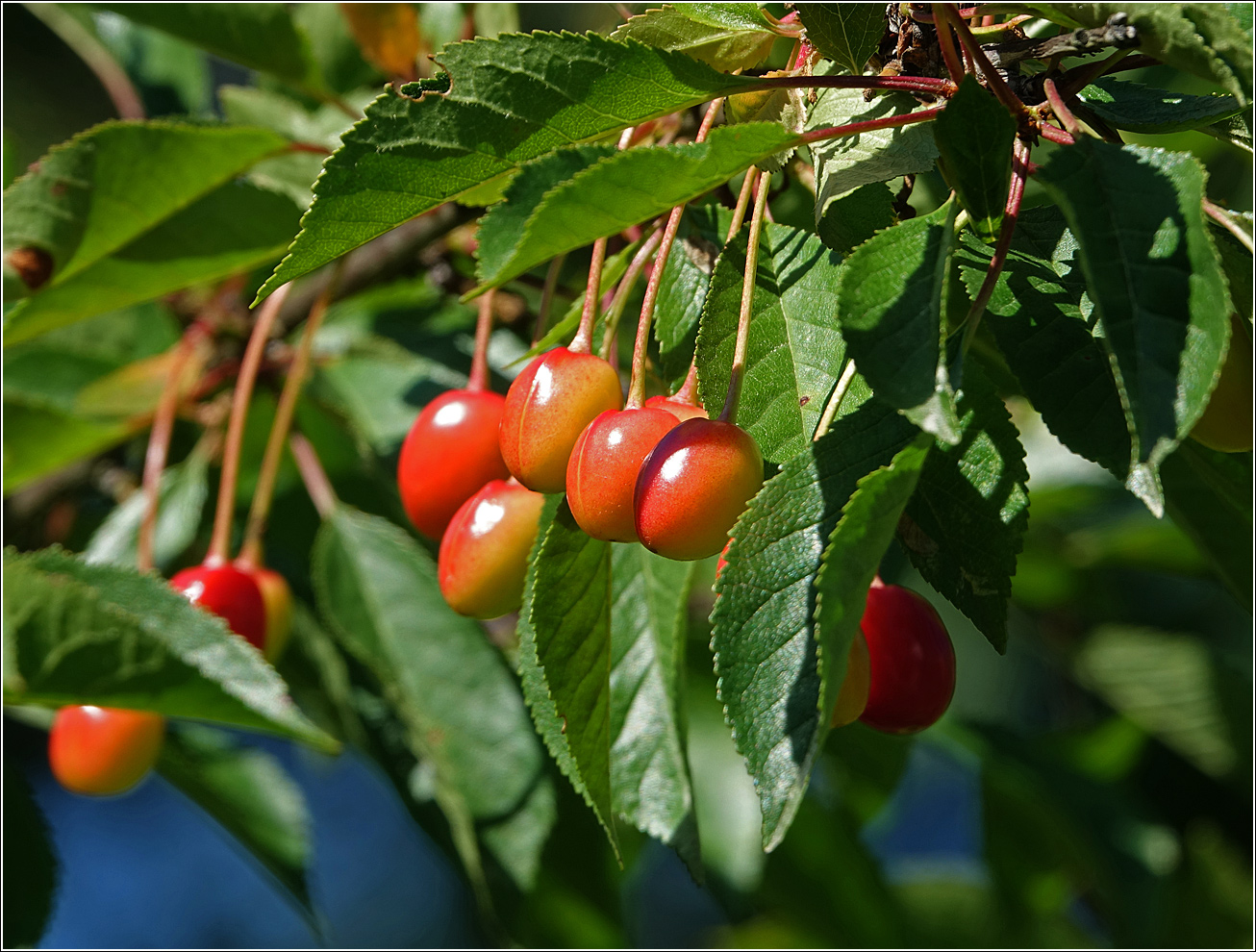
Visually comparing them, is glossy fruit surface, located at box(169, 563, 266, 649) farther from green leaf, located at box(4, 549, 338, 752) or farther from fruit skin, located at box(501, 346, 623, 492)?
fruit skin, located at box(501, 346, 623, 492)

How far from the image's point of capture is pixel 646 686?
2.32 ft

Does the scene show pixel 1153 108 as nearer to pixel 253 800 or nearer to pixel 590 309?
pixel 590 309

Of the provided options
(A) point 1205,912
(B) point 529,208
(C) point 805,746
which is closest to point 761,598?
(C) point 805,746

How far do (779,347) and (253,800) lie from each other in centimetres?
86

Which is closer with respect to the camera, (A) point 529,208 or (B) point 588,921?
(A) point 529,208

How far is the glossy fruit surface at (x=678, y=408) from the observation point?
0.54 m

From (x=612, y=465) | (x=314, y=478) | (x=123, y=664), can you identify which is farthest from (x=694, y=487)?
(x=314, y=478)

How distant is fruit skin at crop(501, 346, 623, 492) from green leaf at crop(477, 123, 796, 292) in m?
0.10

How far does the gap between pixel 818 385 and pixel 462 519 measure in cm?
24

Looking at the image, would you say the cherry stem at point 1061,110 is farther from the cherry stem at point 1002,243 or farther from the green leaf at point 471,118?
the green leaf at point 471,118

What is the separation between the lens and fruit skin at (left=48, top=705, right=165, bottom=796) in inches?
33.1

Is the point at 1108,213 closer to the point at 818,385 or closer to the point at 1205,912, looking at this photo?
the point at 818,385

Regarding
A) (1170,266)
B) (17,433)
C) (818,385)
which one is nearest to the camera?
(1170,266)

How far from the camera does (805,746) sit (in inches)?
17.4
